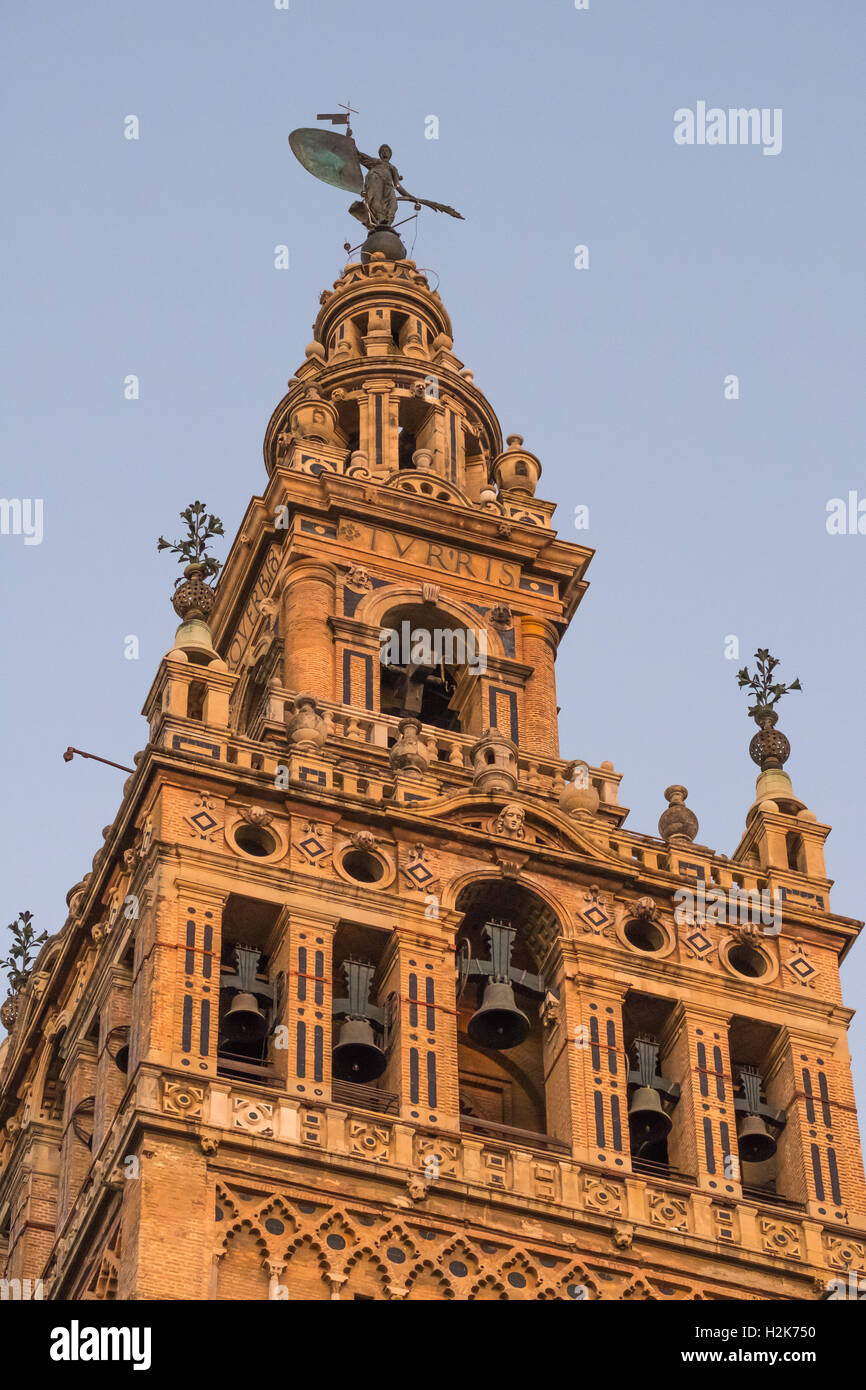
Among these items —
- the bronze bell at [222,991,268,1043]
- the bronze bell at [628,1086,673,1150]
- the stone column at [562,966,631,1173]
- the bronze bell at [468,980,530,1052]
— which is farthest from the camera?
the bronze bell at [468,980,530,1052]

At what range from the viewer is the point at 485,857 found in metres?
55.0

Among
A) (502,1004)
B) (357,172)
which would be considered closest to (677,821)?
(502,1004)

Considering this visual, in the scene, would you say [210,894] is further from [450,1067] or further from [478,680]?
[478,680]

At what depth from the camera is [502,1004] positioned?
53031 millimetres

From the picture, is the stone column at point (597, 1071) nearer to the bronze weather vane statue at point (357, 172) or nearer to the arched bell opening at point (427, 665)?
the arched bell opening at point (427, 665)

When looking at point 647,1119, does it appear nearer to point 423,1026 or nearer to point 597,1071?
point 597,1071

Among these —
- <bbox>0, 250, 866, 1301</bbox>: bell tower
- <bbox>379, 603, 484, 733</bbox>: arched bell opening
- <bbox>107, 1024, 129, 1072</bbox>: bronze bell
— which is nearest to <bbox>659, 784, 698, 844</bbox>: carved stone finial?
<bbox>0, 250, 866, 1301</bbox>: bell tower

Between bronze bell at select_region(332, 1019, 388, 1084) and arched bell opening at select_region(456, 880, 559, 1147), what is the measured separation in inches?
73.2

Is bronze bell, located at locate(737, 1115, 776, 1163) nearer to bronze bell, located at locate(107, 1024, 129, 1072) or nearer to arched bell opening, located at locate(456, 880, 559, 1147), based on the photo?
arched bell opening, located at locate(456, 880, 559, 1147)

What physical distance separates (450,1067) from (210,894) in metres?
4.16

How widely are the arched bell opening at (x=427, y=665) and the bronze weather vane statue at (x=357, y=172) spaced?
1456cm

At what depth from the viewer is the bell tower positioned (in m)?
49.0
